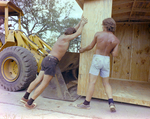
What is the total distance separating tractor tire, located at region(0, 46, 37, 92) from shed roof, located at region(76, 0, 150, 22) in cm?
213

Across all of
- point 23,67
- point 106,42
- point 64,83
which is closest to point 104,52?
point 106,42

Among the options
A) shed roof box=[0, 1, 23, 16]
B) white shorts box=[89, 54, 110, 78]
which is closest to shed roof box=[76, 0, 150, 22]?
white shorts box=[89, 54, 110, 78]

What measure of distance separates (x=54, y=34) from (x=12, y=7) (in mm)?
11190

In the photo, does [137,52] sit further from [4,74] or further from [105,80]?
[4,74]

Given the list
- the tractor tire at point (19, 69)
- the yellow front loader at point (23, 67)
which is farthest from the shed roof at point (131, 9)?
the tractor tire at point (19, 69)

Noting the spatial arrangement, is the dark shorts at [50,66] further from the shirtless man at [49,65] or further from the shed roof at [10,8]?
the shed roof at [10,8]

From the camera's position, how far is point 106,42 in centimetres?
277

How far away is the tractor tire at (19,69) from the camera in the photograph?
3.77 m

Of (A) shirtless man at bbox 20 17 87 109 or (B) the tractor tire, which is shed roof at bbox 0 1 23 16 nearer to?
(B) the tractor tire

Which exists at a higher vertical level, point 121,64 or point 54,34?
point 54,34

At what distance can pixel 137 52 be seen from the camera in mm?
5656

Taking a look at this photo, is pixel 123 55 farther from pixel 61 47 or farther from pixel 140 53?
pixel 61 47

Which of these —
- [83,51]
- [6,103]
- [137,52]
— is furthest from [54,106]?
[137,52]

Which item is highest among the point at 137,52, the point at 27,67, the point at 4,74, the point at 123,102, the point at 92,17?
the point at 92,17
